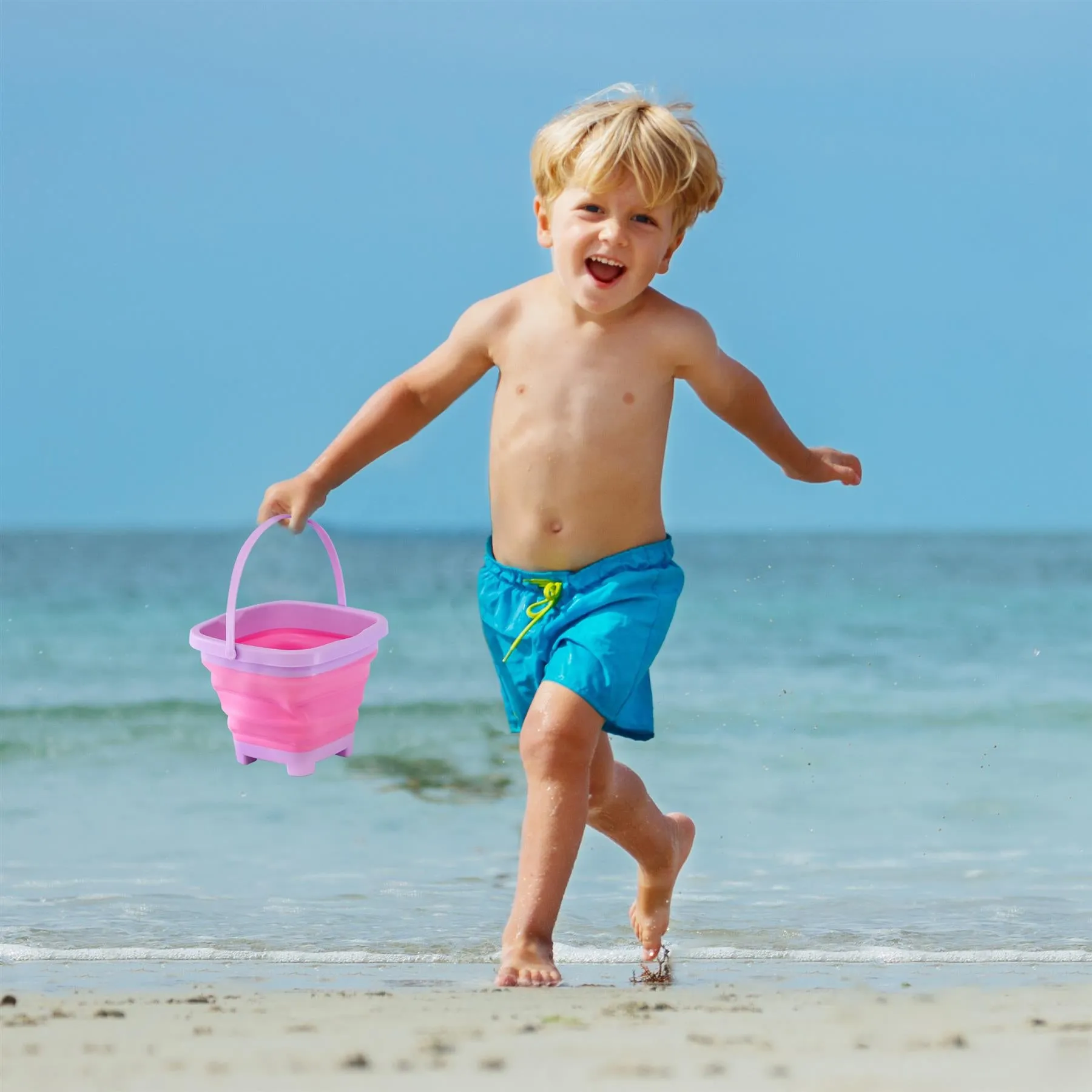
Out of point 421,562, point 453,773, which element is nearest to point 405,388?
point 453,773

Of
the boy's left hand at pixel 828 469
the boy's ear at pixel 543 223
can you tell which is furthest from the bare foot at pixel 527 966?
the boy's ear at pixel 543 223

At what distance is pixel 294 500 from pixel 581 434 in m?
0.70

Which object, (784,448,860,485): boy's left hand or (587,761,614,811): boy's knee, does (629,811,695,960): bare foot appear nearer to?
(587,761,614,811): boy's knee

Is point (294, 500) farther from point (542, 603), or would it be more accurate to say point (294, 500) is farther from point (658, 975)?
point (658, 975)

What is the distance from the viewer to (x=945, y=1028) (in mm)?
2656

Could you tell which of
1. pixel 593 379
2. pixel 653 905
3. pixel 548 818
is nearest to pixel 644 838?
pixel 653 905

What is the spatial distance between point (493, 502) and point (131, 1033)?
152cm

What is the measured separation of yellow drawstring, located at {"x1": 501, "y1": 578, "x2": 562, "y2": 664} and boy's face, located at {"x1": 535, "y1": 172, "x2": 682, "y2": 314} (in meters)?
0.63

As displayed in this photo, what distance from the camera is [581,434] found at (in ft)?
11.6

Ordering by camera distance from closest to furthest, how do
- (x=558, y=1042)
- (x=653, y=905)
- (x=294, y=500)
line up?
1. (x=558, y=1042)
2. (x=294, y=500)
3. (x=653, y=905)

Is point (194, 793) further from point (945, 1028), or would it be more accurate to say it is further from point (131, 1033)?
point (945, 1028)

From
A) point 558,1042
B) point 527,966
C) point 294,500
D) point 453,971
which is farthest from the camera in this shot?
point 453,971

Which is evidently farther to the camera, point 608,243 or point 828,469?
point 828,469

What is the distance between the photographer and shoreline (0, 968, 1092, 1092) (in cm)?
233
